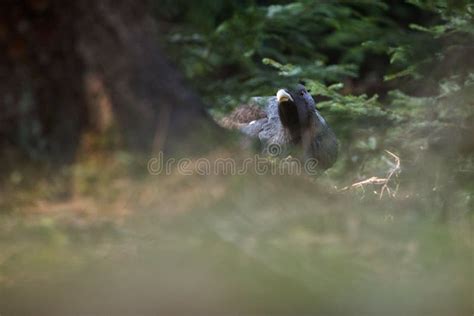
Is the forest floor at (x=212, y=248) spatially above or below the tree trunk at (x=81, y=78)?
below

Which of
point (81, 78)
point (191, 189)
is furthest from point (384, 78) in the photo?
point (81, 78)

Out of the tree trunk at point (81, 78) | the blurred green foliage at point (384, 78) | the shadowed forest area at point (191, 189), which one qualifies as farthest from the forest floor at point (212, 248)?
the blurred green foliage at point (384, 78)

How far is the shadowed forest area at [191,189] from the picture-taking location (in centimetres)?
445

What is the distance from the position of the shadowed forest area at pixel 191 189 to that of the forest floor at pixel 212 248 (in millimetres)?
11

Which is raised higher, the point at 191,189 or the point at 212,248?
the point at 191,189

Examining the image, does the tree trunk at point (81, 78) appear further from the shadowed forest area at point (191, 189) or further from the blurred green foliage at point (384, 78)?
the blurred green foliage at point (384, 78)

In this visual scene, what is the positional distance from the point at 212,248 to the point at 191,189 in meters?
0.67

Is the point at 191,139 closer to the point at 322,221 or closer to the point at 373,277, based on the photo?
the point at 322,221

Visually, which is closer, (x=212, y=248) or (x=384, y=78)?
(x=212, y=248)

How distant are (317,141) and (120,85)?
10.8 feet

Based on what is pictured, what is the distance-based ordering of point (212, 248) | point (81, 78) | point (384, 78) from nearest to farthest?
point (212, 248), point (81, 78), point (384, 78)

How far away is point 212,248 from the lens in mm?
4742

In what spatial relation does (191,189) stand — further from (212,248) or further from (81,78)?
(81,78)

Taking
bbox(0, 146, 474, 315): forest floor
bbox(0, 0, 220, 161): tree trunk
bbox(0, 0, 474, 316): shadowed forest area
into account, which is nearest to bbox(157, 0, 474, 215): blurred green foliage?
bbox(0, 0, 474, 316): shadowed forest area
